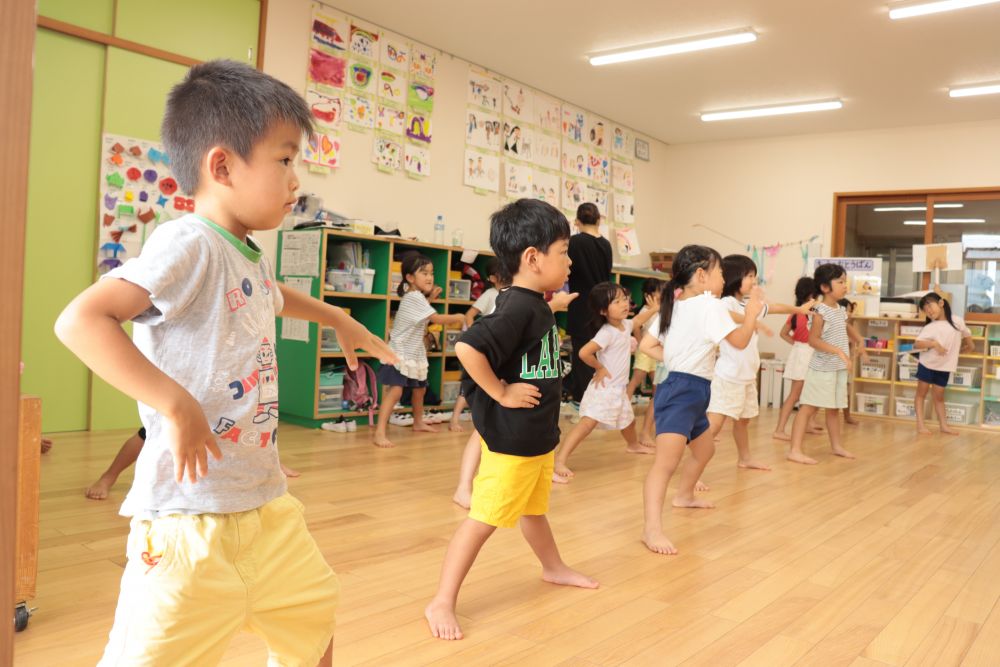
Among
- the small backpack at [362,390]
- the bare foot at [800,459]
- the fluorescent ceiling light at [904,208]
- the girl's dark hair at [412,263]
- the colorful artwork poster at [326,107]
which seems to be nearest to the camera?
the bare foot at [800,459]

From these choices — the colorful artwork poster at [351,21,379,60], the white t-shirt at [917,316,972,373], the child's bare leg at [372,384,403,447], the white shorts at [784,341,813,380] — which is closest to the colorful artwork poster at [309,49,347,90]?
the colorful artwork poster at [351,21,379,60]

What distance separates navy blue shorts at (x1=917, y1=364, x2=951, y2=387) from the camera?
21.7 feet

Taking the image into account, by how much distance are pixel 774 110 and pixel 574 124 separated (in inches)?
76.0

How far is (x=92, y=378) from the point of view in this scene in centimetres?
445

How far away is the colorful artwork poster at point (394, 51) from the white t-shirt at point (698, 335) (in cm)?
384

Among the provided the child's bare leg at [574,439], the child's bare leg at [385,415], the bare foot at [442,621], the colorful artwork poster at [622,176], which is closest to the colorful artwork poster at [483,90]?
the colorful artwork poster at [622,176]

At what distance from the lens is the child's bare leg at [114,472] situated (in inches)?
118

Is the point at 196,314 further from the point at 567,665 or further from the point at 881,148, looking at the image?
the point at 881,148

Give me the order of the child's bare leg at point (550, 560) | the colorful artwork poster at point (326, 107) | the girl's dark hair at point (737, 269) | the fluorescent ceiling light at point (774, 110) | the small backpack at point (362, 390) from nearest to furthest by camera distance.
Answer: the child's bare leg at point (550, 560), the girl's dark hair at point (737, 269), the small backpack at point (362, 390), the colorful artwork poster at point (326, 107), the fluorescent ceiling light at point (774, 110)

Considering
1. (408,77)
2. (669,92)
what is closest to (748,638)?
(408,77)

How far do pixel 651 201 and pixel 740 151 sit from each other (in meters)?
1.13

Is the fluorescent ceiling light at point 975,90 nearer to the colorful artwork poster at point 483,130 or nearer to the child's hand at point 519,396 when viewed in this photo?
the colorful artwork poster at point 483,130

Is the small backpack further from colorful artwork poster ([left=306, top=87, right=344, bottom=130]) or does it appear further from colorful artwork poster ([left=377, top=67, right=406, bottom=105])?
colorful artwork poster ([left=377, top=67, right=406, bottom=105])

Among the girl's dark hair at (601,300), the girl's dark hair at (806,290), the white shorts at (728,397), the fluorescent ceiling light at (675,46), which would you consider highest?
the fluorescent ceiling light at (675,46)
